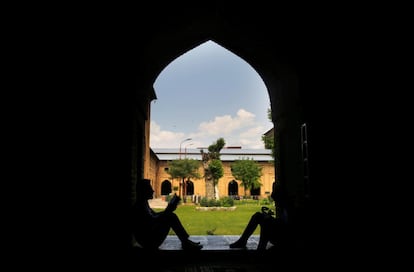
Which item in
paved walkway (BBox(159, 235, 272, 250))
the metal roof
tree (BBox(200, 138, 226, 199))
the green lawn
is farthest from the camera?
the metal roof

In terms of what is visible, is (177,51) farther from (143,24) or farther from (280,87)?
(280,87)

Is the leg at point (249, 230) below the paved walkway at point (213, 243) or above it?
above

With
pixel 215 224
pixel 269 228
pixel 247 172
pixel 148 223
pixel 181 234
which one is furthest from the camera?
pixel 247 172

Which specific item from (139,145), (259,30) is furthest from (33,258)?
(259,30)

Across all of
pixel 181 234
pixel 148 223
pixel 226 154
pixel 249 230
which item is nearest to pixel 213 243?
pixel 249 230

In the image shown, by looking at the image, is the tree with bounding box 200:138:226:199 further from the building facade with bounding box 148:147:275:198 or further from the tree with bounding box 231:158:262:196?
the building facade with bounding box 148:147:275:198

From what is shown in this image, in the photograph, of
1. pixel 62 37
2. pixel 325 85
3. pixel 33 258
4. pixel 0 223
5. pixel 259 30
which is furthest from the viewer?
pixel 259 30

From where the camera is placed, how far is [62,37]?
3805 millimetres

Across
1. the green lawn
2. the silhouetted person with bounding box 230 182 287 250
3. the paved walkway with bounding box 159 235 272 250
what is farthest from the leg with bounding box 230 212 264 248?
the green lawn

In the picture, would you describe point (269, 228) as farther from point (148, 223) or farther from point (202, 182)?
point (202, 182)

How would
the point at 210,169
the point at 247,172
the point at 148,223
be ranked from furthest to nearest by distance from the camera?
the point at 247,172, the point at 210,169, the point at 148,223

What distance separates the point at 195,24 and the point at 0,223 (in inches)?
162

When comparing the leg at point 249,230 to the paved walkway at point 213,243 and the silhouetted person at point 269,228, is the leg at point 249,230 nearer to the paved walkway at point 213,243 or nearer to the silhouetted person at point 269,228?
the silhouetted person at point 269,228

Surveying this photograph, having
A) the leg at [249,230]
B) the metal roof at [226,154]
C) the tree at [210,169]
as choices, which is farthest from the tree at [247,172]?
the leg at [249,230]
